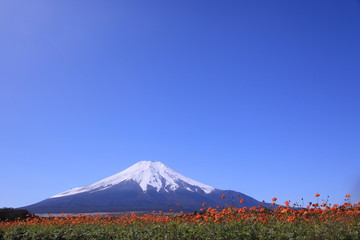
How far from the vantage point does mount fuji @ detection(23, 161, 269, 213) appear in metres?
86.1

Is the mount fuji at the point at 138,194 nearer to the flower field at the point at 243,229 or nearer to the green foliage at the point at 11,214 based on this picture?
the green foliage at the point at 11,214

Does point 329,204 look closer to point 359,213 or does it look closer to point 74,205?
point 359,213

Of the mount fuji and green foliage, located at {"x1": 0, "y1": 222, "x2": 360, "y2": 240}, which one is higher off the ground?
the mount fuji

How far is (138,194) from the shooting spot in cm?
10200

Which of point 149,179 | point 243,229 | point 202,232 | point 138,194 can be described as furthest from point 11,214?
point 149,179

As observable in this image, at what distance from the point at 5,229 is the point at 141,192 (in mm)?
94710

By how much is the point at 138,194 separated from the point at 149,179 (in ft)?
60.2

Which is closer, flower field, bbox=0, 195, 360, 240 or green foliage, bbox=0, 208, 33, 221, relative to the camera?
flower field, bbox=0, 195, 360, 240

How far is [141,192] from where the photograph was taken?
343ft

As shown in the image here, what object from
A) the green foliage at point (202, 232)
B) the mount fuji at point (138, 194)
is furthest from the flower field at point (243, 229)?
the mount fuji at point (138, 194)

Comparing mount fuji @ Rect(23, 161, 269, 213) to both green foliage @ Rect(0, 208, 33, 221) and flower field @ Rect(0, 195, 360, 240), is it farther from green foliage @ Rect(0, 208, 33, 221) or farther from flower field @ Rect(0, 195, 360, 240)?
flower field @ Rect(0, 195, 360, 240)

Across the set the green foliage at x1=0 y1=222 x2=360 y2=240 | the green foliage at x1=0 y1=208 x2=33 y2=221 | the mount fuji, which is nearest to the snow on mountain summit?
the mount fuji

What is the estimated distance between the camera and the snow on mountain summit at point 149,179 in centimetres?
11069

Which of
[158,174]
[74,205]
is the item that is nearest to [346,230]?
[74,205]
